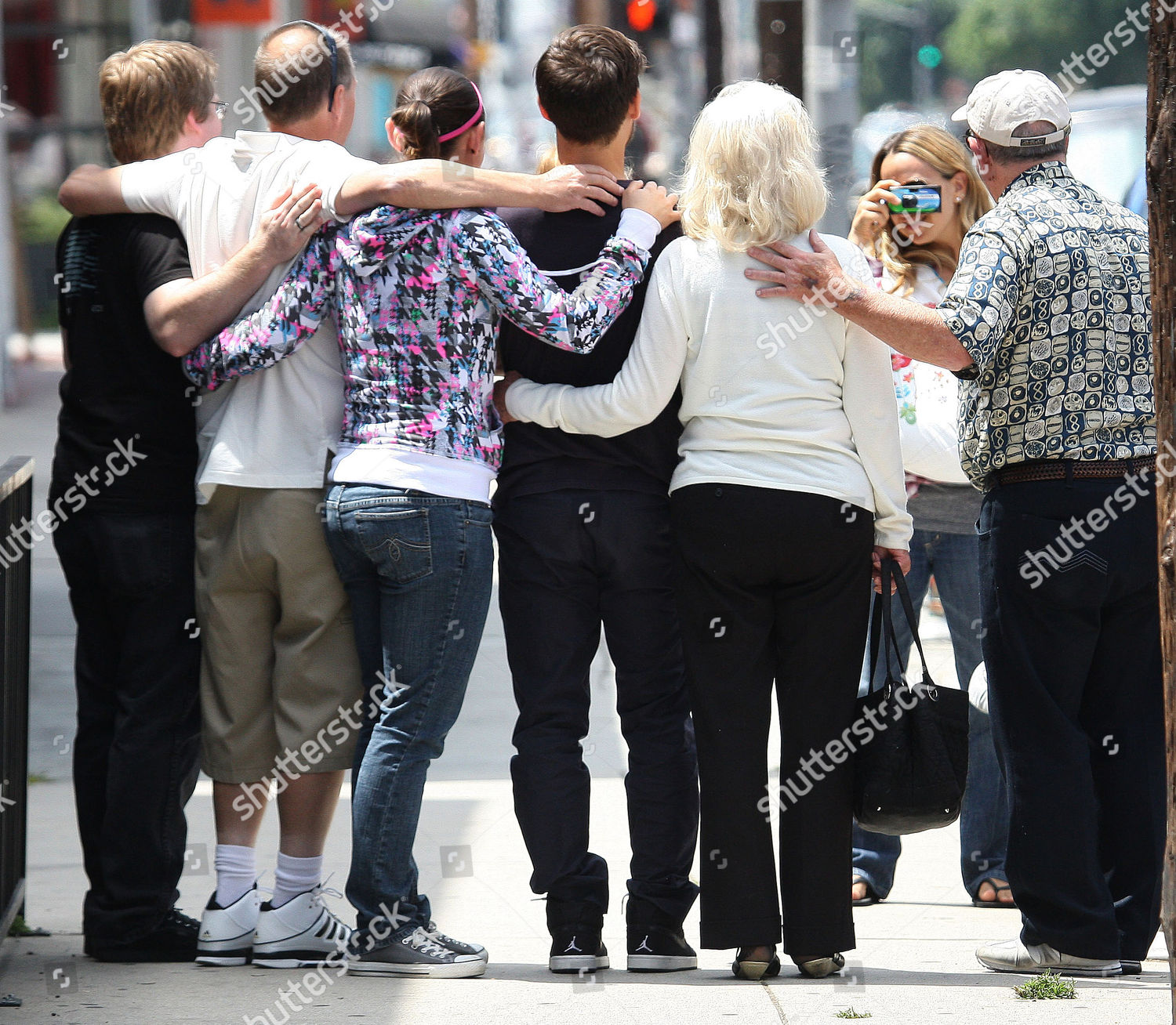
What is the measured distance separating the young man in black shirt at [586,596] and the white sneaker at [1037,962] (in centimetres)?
73

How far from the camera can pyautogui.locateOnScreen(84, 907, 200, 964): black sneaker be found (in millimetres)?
3910

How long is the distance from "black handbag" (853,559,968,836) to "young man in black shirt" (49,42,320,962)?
1.57 metres

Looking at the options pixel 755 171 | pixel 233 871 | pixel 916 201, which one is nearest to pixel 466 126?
pixel 755 171

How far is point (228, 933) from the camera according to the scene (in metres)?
3.88

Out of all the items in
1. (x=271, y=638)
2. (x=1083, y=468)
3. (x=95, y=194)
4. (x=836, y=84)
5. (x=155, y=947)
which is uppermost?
(x=836, y=84)

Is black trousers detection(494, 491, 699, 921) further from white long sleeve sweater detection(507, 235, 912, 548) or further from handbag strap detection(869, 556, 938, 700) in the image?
handbag strap detection(869, 556, 938, 700)

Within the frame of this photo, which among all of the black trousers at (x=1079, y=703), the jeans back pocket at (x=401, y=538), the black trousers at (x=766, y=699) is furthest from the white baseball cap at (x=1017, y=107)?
the jeans back pocket at (x=401, y=538)

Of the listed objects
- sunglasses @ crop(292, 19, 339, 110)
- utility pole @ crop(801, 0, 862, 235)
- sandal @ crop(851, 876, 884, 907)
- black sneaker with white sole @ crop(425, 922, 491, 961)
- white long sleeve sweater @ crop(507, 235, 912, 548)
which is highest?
utility pole @ crop(801, 0, 862, 235)

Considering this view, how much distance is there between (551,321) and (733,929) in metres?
1.41

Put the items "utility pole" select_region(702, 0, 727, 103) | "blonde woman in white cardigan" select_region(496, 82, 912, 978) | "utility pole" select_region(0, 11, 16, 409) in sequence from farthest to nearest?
1. "utility pole" select_region(0, 11, 16, 409)
2. "utility pole" select_region(702, 0, 727, 103)
3. "blonde woman in white cardigan" select_region(496, 82, 912, 978)

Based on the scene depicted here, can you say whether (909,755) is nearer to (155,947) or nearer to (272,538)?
(272,538)

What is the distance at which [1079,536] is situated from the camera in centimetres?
363

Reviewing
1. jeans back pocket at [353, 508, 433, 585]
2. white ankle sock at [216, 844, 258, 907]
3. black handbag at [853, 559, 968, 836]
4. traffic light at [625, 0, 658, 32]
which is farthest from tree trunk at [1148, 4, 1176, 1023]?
traffic light at [625, 0, 658, 32]

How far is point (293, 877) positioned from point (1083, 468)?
202cm
